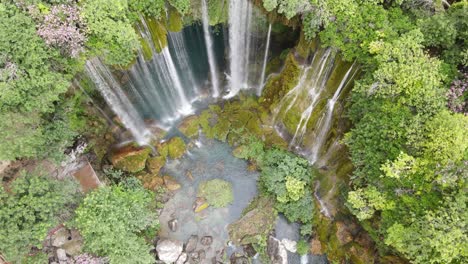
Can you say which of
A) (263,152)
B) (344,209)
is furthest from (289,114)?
(344,209)

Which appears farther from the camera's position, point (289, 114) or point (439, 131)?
point (289, 114)

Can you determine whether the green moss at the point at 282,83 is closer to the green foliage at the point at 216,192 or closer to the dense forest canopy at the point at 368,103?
the dense forest canopy at the point at 368,103

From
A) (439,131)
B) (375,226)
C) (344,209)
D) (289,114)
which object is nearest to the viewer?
(439,131)

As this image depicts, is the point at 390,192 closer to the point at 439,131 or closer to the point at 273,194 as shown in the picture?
the point at 439,131

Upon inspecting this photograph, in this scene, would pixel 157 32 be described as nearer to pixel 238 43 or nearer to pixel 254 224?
pixel 238 43

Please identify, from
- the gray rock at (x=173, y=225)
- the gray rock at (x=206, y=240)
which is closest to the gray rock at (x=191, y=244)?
the gray rock at (x=206, y=240)

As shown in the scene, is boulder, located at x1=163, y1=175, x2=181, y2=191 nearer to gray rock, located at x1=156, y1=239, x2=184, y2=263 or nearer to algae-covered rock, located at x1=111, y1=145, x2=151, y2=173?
algae-covered rock, located at x1=111, y1=145, x2=151, y2=173
